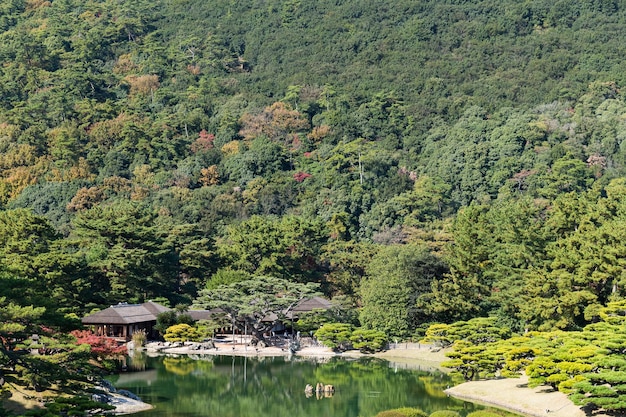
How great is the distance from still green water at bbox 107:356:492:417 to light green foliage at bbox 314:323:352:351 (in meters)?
2.50

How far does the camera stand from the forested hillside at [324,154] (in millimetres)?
52938

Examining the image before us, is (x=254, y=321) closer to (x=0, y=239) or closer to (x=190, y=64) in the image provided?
(x=0, y=239)

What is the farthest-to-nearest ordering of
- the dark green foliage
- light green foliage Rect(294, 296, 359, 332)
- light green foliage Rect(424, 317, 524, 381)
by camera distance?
light green foliage Rect(294, 296, 359, 332)
light green foliage Rect(424, 317, 524, 381)
the dark green foliage

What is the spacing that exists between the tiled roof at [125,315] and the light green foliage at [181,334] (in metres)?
2.19

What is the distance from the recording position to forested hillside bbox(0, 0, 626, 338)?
52.9m

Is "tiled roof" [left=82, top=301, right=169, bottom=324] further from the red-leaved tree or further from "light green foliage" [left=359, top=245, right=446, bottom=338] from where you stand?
the red-leaved tree

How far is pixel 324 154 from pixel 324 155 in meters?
0.17

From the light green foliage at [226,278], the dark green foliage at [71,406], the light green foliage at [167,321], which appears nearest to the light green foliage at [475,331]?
the light green foliage at [167,321]

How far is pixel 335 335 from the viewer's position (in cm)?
5312

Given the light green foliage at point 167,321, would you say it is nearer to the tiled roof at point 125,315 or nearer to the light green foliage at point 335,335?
the tiled roof at point 125,315

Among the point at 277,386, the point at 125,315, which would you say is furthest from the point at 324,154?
the point at 277,386

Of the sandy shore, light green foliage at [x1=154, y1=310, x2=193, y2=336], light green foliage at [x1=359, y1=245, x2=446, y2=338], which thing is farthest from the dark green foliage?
light green foliage at [x1=154, y1=310, x2=193, y2=336]

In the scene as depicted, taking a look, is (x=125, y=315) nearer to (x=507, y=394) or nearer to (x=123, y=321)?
(x=123, y=321)

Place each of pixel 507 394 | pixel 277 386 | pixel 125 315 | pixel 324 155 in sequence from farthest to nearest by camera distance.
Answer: pixel 324 155 < pixel 125 315 < pixel 277 386 < pixel 507 394
